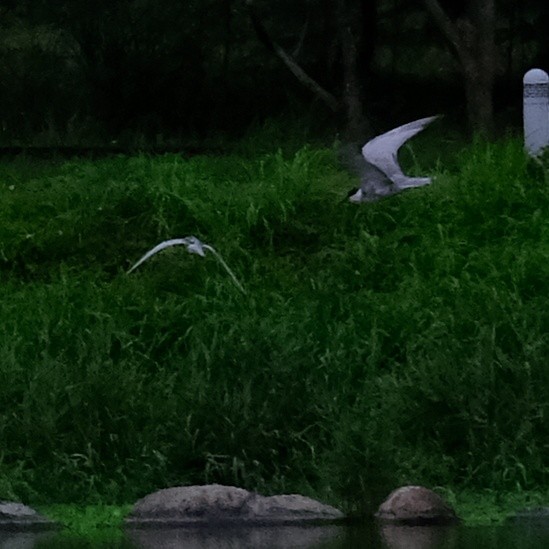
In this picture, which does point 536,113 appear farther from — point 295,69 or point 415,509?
point 415,509

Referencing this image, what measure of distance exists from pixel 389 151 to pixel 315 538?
4.80m

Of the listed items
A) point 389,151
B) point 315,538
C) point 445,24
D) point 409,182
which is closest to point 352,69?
point 445,24

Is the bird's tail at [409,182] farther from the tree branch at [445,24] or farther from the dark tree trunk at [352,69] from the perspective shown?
the dark tree trunk at [352,69]

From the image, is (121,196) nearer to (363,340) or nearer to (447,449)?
(363,340)

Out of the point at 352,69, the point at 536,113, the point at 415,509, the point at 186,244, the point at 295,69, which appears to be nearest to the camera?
the point at 415,509

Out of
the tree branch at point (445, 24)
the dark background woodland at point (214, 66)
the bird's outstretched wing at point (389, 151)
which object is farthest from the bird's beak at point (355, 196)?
the dark background woodland at point (214, 66)

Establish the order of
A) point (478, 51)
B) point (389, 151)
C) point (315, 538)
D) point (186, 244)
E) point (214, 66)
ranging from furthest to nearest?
point (214, 66) → point (478, 51) → point (389, 151) → point (186, 244) → point (315, 538)

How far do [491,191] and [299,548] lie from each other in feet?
15.6

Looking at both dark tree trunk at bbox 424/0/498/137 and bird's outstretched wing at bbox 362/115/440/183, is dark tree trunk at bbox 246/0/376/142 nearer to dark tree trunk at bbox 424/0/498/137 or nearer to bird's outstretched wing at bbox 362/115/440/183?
dark tree trunk at bbox 424/0/498/137

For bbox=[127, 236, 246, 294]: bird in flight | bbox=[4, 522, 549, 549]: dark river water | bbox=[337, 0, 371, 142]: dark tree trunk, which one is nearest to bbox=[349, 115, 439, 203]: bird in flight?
bbox=[127, 236, 246, 294]: bird in flight

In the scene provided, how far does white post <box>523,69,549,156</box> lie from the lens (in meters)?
11.4

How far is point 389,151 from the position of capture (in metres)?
11.3

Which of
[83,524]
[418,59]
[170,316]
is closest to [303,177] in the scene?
[170,316]

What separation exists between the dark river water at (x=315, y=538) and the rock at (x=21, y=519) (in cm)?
11
